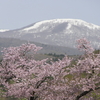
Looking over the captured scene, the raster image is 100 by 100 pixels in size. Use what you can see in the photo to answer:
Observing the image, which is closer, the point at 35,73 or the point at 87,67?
the point at 87,67

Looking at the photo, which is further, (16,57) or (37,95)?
(16,57)

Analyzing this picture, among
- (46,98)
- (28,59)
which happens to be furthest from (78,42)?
(46,98)

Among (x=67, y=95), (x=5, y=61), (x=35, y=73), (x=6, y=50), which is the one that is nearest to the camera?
(x=67, y=95)

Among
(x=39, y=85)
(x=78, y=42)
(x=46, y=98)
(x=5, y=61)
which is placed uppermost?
(x=78, y=42)

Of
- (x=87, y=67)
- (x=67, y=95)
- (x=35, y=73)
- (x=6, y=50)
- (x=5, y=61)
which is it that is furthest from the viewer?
(x=6, y=50)

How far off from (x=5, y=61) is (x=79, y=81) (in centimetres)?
1061

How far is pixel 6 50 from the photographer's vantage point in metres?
30.4

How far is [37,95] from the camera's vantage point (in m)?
23.5

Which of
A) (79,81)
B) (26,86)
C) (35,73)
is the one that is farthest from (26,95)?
(79,81)

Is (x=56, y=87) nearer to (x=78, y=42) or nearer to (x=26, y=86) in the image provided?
(x=26, y=86)

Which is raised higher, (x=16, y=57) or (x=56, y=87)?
(x=16, y=57)

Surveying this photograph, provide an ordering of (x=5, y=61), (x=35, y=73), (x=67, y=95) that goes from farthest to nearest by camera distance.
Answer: (x=5, y=61) < (x=35, y=73) < (x=67, y=95)

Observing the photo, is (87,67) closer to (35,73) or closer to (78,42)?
(35,73)

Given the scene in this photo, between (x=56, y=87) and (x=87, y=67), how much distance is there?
4.11 metres
